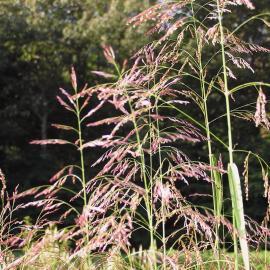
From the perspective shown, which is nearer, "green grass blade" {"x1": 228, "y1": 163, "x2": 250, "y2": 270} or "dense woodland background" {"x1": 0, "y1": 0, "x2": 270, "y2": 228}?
"green grass blade" {"x1": 228, "y1": 163, "x2": 250, "y2": 270}

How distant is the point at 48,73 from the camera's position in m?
11.5

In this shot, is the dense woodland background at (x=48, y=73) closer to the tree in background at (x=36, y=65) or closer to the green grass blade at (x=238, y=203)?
the tree in background at (x=36, y=65)

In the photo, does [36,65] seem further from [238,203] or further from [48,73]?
[238,203]

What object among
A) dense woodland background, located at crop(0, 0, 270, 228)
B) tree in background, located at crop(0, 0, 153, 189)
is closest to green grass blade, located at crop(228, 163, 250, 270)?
dense woodland background, located at crop(0, 0, 270, 228)

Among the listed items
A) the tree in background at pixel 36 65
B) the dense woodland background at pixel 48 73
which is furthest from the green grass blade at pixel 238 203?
the tree in background at pixel 36 65

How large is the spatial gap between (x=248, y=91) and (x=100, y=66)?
3105mm

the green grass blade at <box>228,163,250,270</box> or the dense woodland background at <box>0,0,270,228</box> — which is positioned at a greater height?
the dense woodland background at <box>0,0,270,228</box>

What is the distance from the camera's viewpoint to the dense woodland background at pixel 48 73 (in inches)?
441

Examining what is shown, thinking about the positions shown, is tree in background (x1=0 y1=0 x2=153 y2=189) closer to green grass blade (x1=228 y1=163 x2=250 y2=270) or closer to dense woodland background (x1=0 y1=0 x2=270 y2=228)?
dense woodland background (x1=0 y1=0 x2=270 y2=228)

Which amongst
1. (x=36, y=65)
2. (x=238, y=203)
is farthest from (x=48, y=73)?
(x=238, y=203)

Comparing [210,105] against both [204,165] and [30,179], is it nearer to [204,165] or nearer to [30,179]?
[30,179]

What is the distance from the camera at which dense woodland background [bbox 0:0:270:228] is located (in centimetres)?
1120

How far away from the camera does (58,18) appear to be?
40.4ft

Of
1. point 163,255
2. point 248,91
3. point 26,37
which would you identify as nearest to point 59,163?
point 26,37
